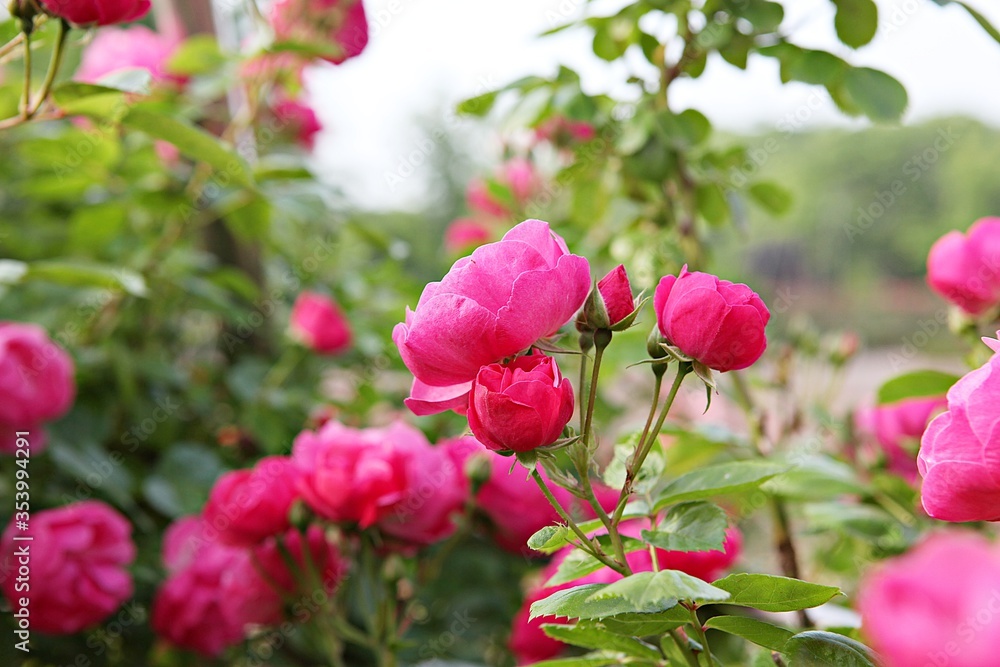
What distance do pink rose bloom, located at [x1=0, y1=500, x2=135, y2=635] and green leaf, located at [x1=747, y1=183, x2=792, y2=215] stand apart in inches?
25.0

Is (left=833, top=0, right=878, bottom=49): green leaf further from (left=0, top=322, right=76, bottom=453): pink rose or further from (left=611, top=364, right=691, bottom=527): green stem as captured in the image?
(left=0, top=322, right=76, bottom=453): pink rose

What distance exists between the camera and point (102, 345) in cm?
88

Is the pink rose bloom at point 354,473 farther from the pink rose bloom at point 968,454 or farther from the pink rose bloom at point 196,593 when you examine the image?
the pink rose bloom at point 968,454

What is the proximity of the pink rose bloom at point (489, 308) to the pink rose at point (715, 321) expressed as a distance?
0.12 feet

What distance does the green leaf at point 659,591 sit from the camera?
248mm

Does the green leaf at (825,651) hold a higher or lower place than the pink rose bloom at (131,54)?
higher

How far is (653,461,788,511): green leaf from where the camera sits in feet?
1.07

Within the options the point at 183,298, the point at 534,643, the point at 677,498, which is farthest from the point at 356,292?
the point at 677,498

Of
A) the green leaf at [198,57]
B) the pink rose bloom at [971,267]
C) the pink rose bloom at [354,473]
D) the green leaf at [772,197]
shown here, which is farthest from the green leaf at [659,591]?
the green leaf at [198,57]

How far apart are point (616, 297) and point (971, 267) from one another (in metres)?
0.31

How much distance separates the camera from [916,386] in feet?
1.73

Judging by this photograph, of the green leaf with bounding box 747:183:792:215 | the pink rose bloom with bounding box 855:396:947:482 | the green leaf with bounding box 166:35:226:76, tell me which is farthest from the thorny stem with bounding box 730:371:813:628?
the green leaf with bounding box 166:35:226:76

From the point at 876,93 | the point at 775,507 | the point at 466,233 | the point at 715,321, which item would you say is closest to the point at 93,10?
the point at 715,321

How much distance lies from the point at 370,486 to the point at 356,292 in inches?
30.1
